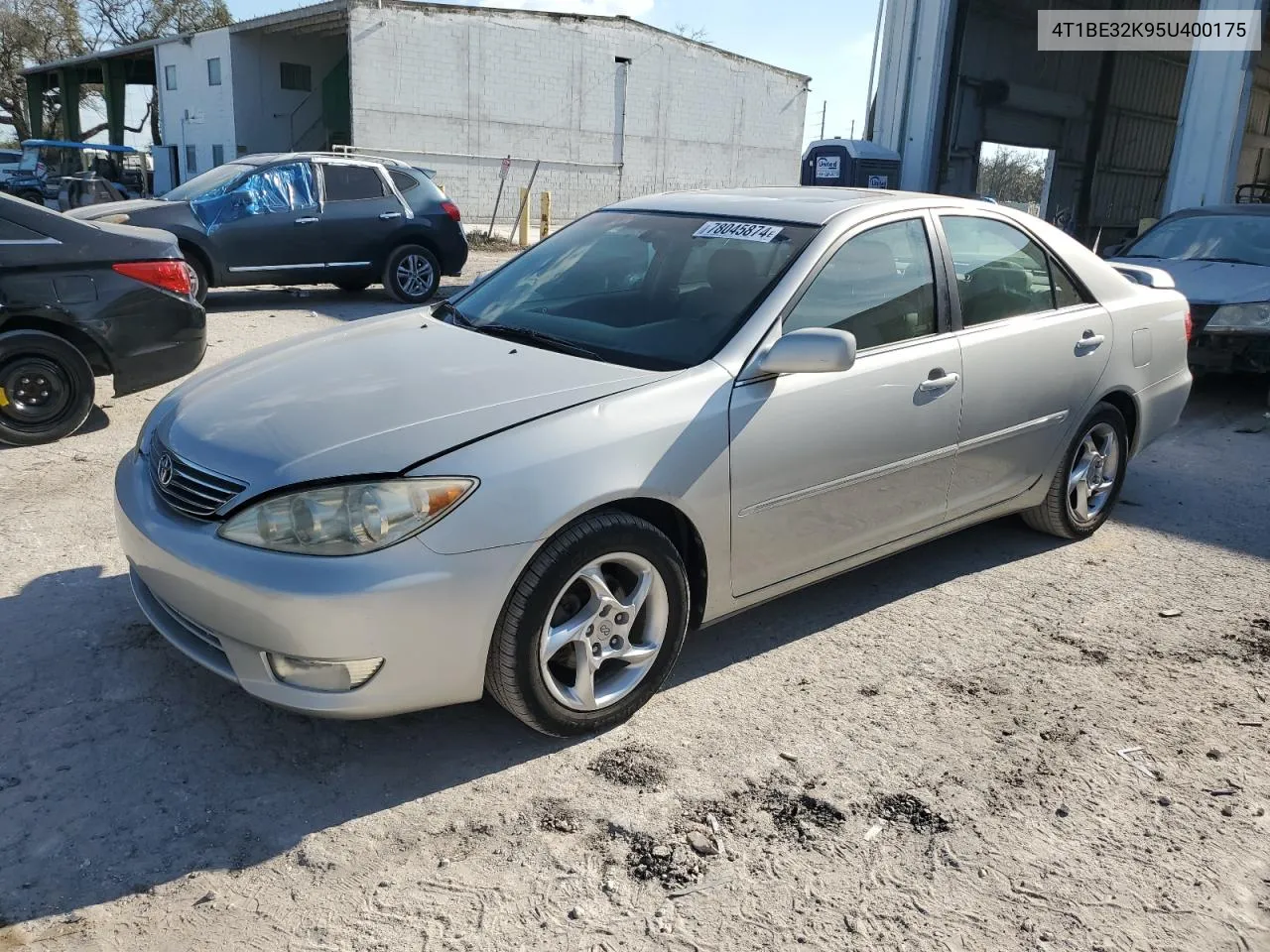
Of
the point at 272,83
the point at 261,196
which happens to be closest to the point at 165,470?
the point at 261,196

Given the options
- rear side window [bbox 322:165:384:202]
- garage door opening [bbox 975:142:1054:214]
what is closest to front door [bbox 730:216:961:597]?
rear side window [bbox 322:165:384:202]

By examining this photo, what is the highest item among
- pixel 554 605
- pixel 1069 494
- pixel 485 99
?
pixel 485 99

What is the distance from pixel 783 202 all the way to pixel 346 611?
2.39m

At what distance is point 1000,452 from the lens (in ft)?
13.8

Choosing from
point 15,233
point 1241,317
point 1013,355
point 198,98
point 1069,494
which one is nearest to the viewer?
point 1013,355

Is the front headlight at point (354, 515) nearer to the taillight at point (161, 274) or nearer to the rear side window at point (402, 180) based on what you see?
the taillight at point (161, 274)

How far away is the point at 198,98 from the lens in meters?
28.0

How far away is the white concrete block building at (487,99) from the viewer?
2373 centimetres

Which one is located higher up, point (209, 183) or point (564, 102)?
point (564, 102)

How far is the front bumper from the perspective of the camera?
2.61 meters

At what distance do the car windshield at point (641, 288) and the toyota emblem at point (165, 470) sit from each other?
121 cm

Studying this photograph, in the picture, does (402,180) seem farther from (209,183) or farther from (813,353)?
(813,353)

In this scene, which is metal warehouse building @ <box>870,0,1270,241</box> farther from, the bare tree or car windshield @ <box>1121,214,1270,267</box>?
car windshield @ <box>1121,214,1270,267</box>

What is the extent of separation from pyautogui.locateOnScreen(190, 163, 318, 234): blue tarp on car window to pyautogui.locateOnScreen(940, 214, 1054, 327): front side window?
8.58m
